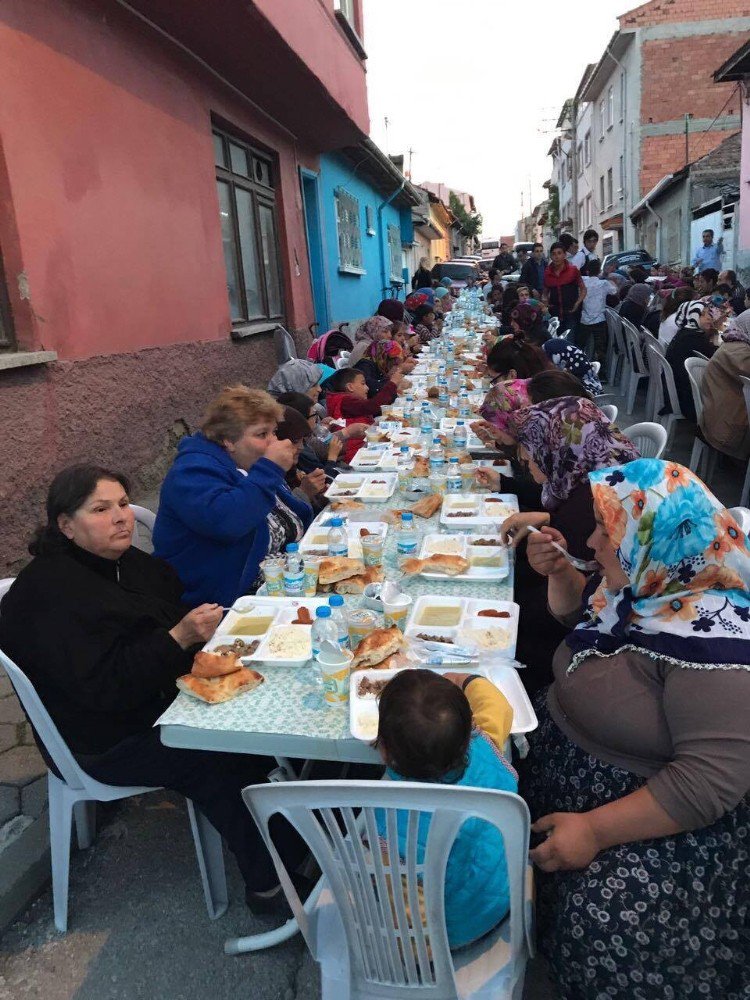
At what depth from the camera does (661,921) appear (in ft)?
4.74

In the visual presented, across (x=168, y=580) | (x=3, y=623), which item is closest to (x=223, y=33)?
(x=168, y=580)

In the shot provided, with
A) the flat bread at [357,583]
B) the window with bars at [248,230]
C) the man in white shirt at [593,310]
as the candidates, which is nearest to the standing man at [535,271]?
the man in white shirt at [593,310]

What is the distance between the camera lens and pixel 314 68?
7906 millimetres

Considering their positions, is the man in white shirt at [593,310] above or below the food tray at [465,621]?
above

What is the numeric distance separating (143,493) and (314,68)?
5.49m

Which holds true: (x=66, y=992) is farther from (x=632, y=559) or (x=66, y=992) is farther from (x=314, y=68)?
(x=314, y=68)

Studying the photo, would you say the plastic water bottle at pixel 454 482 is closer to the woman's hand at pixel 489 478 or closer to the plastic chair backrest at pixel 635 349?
the woman's hand at pixel 489 478

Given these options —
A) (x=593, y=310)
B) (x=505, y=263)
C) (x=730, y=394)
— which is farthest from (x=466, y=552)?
(x=505, y=263)

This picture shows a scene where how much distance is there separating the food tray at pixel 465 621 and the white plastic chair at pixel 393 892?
59cm

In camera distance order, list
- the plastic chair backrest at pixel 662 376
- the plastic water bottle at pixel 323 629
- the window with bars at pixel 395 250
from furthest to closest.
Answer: the window with bars at pixel 395 250, the plastic chair backrest at pixel 662 376, the plastic water bottle at pixel 323 629

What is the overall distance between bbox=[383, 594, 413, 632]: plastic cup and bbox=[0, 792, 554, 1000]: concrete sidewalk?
0.95 metres

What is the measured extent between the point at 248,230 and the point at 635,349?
16.2ft

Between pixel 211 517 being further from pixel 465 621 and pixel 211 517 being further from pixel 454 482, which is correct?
pixel 454 482

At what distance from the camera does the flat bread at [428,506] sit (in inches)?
125
